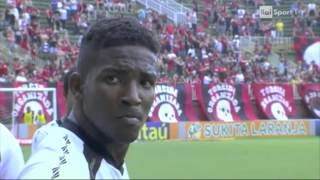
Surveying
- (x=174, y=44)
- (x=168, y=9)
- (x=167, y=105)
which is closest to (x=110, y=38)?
(x=174, y=44)

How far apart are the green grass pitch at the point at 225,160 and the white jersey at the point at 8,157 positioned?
9.13m

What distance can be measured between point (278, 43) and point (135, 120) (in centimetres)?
2266

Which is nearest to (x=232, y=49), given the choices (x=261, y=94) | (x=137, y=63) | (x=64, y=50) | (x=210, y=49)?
(x=210, y=49)

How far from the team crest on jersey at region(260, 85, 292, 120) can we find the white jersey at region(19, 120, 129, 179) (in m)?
24.0

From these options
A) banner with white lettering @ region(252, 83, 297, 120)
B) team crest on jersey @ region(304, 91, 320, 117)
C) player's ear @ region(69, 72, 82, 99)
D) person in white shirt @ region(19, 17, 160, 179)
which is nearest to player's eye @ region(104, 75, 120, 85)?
person in white shirt @ region(19, 17, 160, 179)

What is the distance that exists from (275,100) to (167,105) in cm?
422

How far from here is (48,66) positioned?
23.4 meters

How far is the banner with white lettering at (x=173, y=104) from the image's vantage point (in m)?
23.6

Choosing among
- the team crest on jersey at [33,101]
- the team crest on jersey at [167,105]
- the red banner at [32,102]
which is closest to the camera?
the red banner at [32,102]

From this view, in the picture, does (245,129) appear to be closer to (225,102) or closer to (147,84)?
(225,102)

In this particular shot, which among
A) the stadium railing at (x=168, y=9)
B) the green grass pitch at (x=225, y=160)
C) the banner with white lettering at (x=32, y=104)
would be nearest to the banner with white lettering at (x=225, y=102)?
the stadium railing at (x=168, y=9)

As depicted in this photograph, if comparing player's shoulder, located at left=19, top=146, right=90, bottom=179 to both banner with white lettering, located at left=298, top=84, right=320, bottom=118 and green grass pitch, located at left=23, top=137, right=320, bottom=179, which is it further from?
banner with white lettering, located at left=298, top=84, right=320, bottom=118

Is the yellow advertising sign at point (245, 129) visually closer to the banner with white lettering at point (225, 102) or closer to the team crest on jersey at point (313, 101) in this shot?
the banner with white lettering at point (225, 102)

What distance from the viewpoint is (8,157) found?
9.76 feet
